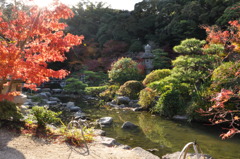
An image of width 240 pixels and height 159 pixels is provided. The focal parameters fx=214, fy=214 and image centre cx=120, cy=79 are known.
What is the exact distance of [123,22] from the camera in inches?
950

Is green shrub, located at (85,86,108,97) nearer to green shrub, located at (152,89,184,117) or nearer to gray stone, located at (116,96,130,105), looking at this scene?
gray stone, located at (116,96,130,105)

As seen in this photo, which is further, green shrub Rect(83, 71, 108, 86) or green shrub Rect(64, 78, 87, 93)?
green shrub Rect(83, 71, 108, 86)

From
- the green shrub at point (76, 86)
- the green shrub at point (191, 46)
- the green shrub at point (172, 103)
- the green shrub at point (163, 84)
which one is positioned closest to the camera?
the green shrub at point (172, 103)

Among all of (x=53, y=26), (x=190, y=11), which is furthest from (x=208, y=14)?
(x=53, y=26)

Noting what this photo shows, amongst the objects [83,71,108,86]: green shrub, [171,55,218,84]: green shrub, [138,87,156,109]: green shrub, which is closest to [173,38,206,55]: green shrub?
[171,55,218,84]: green shrub

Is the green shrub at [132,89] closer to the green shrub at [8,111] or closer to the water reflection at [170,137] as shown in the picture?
the water reflection at [170,137]

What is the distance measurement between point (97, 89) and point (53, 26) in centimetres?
Answer: 1078

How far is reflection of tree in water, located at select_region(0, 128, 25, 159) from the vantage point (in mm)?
3635

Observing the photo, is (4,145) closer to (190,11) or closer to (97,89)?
(97,89)

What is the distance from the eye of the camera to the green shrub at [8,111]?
4879 millimetres

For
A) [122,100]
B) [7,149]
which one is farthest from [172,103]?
[7,149]

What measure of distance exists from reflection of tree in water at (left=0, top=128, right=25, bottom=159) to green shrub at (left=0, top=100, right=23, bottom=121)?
0.41 m

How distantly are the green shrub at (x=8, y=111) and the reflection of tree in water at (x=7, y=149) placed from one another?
1.34ft

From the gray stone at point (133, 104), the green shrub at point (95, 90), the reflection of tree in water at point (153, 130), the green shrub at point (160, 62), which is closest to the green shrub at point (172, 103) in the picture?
the reflection of tree in water at point (153, 130)
